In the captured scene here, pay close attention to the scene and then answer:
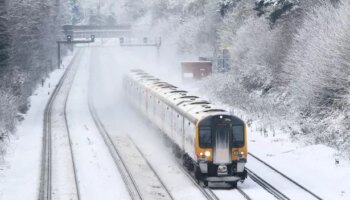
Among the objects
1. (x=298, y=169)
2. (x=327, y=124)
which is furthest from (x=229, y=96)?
(x=298, y=169)

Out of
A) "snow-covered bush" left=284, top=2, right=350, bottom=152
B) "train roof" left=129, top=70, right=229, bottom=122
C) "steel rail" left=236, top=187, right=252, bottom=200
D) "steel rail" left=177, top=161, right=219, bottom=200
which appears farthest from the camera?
"snow-covered bush" left=284, top=2, right=350, bottom=152

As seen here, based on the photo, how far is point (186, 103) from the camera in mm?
25641

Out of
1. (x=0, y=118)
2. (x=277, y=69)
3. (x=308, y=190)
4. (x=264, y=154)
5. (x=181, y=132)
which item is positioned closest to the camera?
(x=308, y=190)

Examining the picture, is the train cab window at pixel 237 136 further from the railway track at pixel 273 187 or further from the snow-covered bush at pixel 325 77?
the snow-covered bush at pixel 325 77

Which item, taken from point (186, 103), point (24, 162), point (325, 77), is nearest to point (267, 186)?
point (186, 103)

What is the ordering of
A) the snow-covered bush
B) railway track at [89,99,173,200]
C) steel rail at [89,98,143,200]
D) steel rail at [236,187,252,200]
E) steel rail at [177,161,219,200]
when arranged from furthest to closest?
the snow-covered bush → steel rail at [89,98,143,200] → railway track at [89,99,173,200] → steel rail at [177,161,219,200] → steel rail at [236,187,252,200]

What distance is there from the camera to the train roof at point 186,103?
22.8 metres

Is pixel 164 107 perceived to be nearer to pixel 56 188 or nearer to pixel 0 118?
pixel 56 188

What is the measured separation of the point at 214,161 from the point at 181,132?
3.27m

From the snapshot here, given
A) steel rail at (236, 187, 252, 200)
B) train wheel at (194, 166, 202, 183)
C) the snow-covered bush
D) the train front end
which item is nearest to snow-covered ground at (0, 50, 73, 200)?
train wheel at (194, 166, 202, 183)

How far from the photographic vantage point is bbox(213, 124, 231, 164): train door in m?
22.0

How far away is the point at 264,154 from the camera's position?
2864cm

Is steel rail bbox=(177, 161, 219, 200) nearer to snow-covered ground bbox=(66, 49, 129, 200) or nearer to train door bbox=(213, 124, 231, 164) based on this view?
train door bbox=(213, 124, 231, 164)

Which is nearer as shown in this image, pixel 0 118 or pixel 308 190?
pixel 308 190
